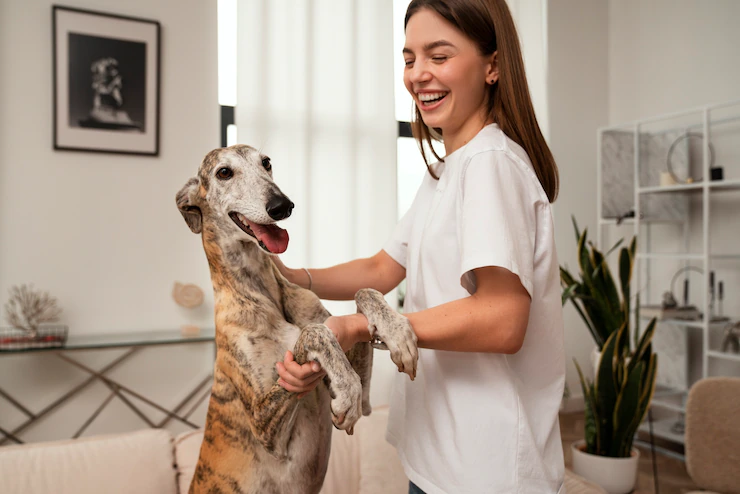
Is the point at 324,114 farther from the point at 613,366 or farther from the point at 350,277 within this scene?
the point at 350,277

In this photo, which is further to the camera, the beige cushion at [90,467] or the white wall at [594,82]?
the white wall at [594,82]

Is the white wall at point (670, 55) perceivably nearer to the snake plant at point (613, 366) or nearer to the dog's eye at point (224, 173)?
the snake plant at point (613, 366)

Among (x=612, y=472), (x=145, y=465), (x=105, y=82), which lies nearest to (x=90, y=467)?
(x=145, y=465)

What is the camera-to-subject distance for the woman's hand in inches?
39.7

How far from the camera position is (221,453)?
1.26 metres

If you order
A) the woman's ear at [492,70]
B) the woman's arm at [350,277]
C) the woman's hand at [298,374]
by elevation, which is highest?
the woman's ear at [492,70]

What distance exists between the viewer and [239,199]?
3.99 feet

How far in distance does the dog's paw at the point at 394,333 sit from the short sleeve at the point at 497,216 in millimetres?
148

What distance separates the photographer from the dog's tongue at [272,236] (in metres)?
1.15

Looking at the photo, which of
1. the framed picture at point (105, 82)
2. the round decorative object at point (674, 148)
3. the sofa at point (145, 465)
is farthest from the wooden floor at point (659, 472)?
the framed picture at point (105, 82)

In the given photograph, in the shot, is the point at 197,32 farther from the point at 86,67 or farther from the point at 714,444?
the point at 714,444

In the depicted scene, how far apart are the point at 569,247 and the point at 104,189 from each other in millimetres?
3663

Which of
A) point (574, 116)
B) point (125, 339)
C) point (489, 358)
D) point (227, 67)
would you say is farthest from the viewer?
point (574, 116)

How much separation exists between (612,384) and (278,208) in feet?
7.75
